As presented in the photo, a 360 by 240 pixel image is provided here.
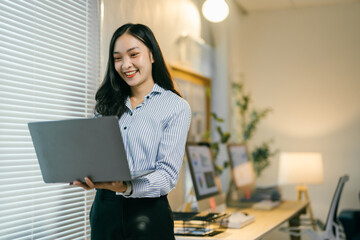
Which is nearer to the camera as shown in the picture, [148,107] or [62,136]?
[62,136]

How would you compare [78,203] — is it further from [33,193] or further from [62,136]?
[62,136]

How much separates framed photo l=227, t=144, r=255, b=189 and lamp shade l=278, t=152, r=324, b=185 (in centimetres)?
48

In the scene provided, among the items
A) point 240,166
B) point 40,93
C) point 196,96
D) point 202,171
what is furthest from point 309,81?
point 40,93

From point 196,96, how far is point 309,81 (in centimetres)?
159

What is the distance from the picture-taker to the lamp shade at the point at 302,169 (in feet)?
13.4

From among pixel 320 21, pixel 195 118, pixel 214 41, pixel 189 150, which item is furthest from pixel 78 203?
pixel 320 21

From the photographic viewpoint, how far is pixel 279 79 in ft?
16.3

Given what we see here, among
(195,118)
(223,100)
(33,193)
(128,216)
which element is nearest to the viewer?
(128,216)

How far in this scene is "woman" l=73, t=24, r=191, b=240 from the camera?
4.69ft

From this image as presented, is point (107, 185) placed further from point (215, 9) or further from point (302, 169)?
point (302, 169)

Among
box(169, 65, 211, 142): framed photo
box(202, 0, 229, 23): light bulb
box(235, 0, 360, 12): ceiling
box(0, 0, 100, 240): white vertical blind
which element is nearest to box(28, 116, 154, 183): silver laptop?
box(0, 0, 100, 240): white vertical blind

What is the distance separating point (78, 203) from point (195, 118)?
1718 mm

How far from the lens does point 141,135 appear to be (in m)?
1.53

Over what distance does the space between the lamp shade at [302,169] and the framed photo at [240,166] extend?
1.56 ft
